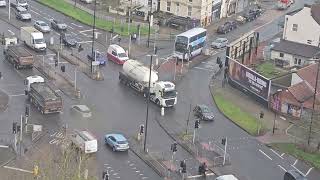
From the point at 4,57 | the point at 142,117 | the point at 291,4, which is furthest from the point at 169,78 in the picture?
the point at 291,4

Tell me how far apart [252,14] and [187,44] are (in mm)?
27413

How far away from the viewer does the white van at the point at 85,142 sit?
59.2 m

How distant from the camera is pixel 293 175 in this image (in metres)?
57.1

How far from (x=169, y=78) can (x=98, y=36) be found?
17319mm

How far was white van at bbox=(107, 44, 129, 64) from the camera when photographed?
8419 centimetres

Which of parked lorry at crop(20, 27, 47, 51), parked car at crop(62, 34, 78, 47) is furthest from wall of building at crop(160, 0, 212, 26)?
parked lorry at crop(20, 27, 47, 51)

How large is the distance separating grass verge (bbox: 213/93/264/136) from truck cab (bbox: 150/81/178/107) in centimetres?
527

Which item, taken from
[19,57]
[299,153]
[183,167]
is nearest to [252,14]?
[19,57]

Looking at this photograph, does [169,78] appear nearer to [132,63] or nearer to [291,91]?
[132,63]

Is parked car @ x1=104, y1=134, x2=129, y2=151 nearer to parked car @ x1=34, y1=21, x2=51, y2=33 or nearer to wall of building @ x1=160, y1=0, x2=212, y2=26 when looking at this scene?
parked car @ x1=34, y1=21, x2=51, y2=33

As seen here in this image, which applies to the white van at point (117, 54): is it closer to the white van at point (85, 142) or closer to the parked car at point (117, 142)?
the parked car at point (117, 142)

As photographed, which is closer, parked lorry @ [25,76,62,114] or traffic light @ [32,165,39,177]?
traffic light @ [32,165,39,177]

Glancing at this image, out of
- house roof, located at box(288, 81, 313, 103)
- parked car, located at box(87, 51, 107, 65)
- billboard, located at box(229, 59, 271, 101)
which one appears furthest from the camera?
parked car, located at box(87, 51, 107, 65)

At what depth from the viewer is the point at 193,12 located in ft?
338
